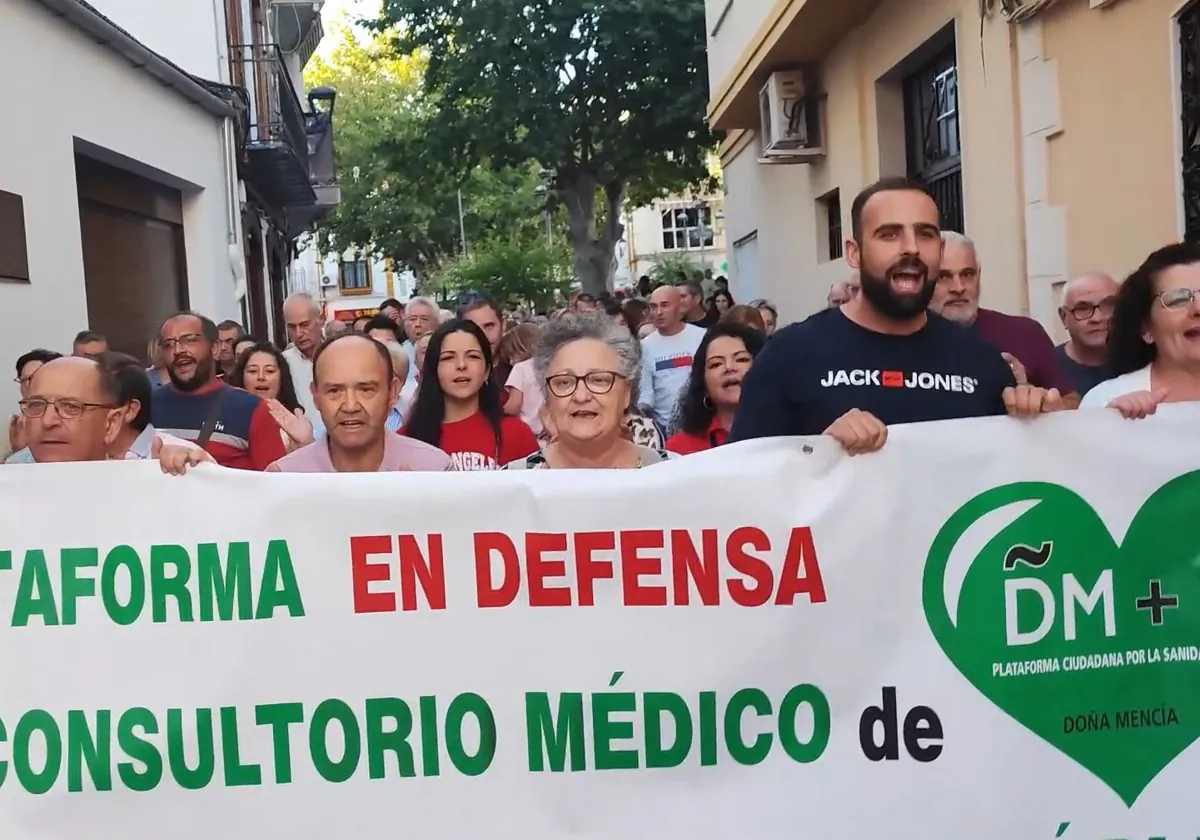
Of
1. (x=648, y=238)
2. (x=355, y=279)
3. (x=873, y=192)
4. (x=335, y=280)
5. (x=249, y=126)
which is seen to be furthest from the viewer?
(x=355, y=279)

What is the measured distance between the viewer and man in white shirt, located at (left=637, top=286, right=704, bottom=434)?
7.57 m

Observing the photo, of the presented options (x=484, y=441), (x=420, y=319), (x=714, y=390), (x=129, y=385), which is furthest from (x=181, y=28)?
(x=129, y=385)

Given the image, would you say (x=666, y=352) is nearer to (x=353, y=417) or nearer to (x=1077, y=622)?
(x=353, y=417)

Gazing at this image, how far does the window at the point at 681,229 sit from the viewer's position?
62.5m

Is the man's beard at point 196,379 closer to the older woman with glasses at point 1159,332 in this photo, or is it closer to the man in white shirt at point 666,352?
the man in white shirt at point 666,352

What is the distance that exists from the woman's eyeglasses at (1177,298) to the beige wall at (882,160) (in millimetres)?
4405

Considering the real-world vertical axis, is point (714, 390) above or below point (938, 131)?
below

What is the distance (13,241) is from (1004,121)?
19.8 feet

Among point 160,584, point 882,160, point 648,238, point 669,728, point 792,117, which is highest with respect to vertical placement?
point 648,238

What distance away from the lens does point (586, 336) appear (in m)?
3.75

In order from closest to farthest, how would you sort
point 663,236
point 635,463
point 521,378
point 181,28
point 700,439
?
1. point 635,463
2. point 700,439
3. point 521,378
4. point 181,28
5. point 663,236

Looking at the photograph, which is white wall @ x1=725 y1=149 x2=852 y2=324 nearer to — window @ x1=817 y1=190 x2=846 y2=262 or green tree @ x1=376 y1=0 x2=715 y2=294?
window @ x1=817 y1=190 x2=846 y2=262

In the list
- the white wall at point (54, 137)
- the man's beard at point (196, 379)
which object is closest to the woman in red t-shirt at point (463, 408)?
the man's beard at point (196, 379)

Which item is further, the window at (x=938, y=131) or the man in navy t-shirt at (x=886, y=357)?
the window at (x=938, y=131)
